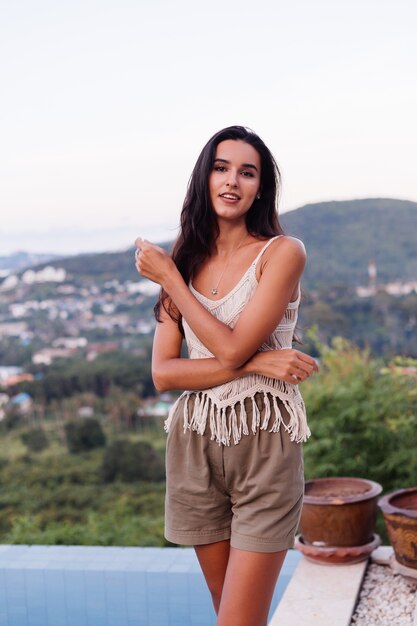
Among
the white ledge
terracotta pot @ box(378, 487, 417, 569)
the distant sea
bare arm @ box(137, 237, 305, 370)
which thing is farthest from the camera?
the distant sea

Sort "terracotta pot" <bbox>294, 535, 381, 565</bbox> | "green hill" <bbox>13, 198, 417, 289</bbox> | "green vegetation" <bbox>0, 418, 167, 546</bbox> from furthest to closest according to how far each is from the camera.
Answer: "green hill" <bbox>13, 198, 417, 289</bbox> → "green vegetation" <bbox>0, 418, 167, 546</bbox> → "terracotta pot" <bbox>294, 535, 381, 565</bbox>

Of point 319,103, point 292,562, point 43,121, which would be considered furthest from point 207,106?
point 292,562

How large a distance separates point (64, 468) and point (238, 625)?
1385 cm

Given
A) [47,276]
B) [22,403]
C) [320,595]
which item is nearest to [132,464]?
[22,403]

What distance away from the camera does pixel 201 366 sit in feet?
5.68

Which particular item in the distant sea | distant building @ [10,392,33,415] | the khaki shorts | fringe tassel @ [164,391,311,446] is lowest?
distant building @ [10,392,33,415]

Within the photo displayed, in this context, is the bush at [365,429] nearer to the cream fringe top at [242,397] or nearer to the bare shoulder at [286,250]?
the cream fringe top at [242,397]

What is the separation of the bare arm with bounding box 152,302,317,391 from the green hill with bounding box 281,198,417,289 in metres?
11.2

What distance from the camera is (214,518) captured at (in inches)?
69.7

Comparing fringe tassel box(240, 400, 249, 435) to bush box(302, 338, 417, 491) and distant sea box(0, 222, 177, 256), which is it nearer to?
bush box(302, 338, 417, 491)

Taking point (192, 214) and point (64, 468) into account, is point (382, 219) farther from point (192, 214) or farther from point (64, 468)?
point (192, 214)

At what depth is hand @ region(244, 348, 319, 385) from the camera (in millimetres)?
1667

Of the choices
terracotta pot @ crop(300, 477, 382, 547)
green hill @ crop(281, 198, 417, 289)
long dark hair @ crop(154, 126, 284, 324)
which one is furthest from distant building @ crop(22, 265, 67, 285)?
long dark hair @ crop(154, 126, 284, 324)

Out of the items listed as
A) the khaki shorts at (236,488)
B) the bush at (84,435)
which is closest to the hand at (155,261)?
the khaki shorts at (236,488)
